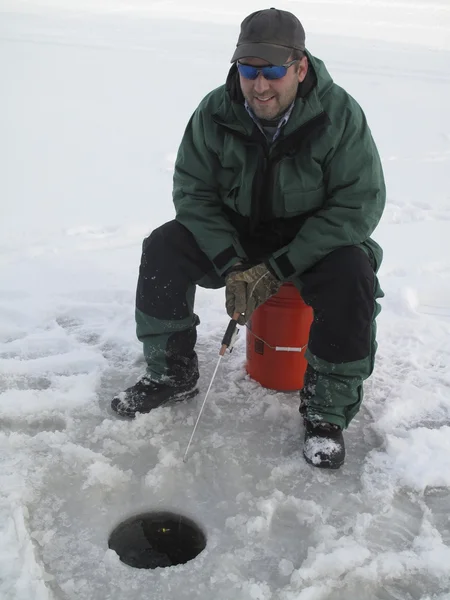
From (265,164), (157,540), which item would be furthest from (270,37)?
(157,540)

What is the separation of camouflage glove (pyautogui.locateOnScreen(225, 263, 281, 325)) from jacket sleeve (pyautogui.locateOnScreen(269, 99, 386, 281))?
5.8 inches

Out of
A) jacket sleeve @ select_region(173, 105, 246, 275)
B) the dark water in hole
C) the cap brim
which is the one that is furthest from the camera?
jacket sleeve @ select_region(173, 105, 246, 275)

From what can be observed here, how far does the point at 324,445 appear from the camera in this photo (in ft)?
8.09

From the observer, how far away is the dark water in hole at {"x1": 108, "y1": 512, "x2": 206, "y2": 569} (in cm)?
219

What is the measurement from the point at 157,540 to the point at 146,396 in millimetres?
674

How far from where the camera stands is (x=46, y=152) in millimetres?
6512

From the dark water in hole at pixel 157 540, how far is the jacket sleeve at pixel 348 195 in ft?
3.58

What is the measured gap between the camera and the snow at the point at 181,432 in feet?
6.57

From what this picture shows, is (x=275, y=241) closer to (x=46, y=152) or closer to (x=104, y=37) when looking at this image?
(x=46, y=152)

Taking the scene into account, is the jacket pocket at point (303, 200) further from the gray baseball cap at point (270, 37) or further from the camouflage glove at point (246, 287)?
the gray baseball cap at point (270, 37)

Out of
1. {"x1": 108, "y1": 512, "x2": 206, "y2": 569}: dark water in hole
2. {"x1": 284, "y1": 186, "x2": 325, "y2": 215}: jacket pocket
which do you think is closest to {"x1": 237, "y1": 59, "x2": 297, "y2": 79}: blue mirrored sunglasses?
{"x1": 284, "y1": 186, "x2": 325, "y2": 215}: jacket pocket

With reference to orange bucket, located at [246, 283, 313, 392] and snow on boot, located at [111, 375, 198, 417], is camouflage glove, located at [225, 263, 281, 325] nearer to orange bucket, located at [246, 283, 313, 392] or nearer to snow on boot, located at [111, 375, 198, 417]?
orange bucket, located at [246, 283, 313, 392]

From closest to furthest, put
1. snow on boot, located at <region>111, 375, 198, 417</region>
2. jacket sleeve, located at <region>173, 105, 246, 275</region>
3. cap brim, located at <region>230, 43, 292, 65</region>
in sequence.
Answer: cap brim, located at <region>230, 43, 292, 65</region>
jacket sleeve, located at <region>173, 105, 246, 275</region>
snow on boot, located at <region>111, 375, 198, 417</region>

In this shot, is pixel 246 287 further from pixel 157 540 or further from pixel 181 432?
pixel 157 540
